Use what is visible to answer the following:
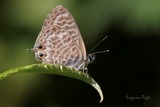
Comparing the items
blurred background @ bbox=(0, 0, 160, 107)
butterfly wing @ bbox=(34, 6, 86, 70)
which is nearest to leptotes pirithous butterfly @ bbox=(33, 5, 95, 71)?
butterfly wing @ bbox=(34, 6, 86, 70)

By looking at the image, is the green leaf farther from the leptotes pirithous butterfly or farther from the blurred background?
the blurred background

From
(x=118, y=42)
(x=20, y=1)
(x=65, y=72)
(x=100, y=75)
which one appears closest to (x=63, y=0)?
(x=20, y=1)

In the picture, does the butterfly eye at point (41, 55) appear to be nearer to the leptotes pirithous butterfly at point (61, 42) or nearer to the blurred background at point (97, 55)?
the leptotes pirithous butterfly at point (61, 42)

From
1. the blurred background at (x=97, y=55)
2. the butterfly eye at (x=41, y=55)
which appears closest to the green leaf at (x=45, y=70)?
the butterfly eye at (x=41, y=55)

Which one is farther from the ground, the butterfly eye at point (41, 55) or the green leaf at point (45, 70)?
the green leaf at point (45, 70)

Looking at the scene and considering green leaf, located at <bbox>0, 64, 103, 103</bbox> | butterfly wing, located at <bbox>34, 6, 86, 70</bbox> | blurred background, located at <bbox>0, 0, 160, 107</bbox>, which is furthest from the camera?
blurred background, located at <bbox>0, 0, 160, 107</bbox>

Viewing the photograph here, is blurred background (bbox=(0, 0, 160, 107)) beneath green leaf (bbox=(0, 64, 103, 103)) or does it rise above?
→ beneath
